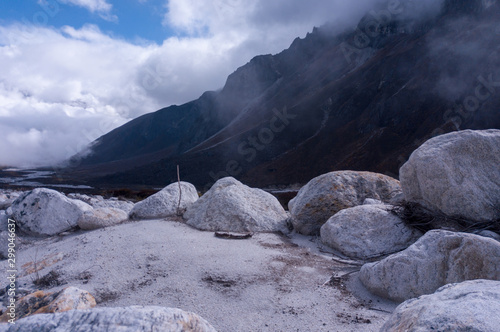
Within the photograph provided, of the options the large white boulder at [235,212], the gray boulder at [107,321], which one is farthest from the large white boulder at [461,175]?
the gray boulder at [107,321]

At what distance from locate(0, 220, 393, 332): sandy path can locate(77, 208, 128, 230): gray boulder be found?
89 centimetres

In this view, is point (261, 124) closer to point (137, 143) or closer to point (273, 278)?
point (273, 278)

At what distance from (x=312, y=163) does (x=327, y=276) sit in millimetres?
53898

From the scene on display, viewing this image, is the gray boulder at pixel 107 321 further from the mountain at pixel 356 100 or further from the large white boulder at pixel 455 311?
the mountain at pixel 356 100

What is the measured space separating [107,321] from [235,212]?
5932 mm

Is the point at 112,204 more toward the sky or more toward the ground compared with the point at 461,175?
more toward the ground

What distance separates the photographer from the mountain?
159 ft

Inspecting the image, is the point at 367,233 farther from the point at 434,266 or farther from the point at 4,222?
the point at 4,222

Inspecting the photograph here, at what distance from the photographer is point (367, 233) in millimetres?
6656

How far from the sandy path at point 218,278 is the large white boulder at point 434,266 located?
1.30ft

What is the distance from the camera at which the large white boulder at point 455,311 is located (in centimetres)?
229

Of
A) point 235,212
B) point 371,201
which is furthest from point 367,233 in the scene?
point 235,212

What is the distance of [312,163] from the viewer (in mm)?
58344

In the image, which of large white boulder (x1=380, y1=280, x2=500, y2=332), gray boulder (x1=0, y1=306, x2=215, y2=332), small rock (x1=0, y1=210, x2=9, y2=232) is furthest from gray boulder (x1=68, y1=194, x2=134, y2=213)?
large white boulder (x1=380, y1=280, x2=500, y2=332)
